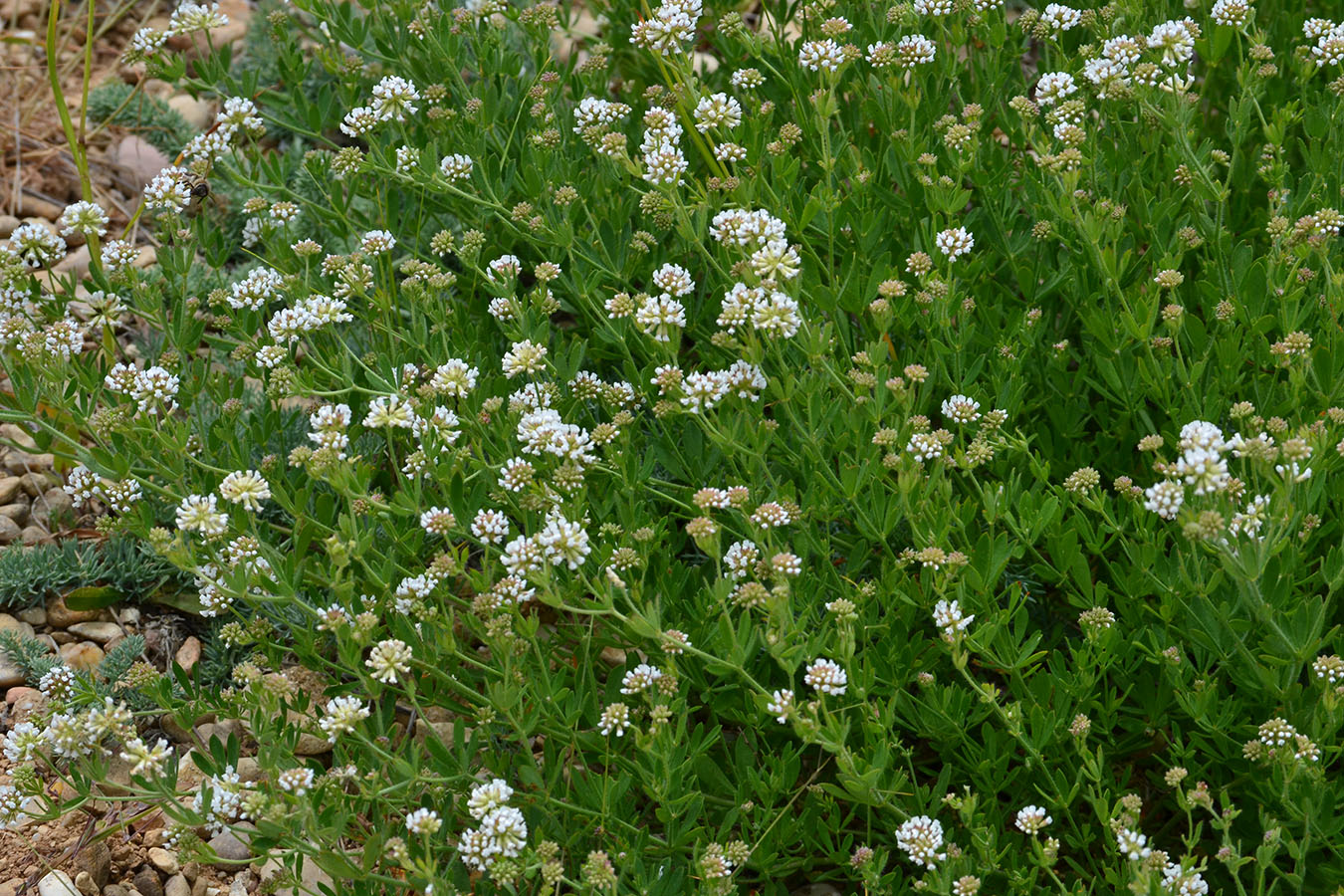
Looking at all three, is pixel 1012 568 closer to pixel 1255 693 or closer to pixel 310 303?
pixel 1255 693

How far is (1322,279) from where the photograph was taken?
4.55m

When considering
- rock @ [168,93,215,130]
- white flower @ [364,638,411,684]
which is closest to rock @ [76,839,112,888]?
white flower @ [364,638,411,684]

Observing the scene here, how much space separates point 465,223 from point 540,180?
65cm

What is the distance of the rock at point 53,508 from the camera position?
5500 millimetres

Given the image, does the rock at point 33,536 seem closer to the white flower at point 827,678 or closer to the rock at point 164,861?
the rock at point 164,861

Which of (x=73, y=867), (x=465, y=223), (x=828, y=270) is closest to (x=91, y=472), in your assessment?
(x=73, y=867)

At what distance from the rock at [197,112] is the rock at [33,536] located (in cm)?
270

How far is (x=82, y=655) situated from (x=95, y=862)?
0.90 meters

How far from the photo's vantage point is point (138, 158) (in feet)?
23.1

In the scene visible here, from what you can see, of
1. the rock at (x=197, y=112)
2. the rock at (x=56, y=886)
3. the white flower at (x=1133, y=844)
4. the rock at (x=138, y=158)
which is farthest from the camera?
the rock at (x=197, y=112)

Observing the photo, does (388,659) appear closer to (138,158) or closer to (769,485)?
(769,485)

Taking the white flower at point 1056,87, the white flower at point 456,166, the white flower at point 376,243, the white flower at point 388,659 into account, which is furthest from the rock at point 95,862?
the white flower at point 1056,87

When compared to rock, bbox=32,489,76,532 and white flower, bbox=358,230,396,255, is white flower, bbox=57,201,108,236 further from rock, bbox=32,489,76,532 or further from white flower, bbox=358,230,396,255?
rock, bbox=32,489,76,532

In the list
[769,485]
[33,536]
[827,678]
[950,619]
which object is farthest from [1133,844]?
[33,536]
